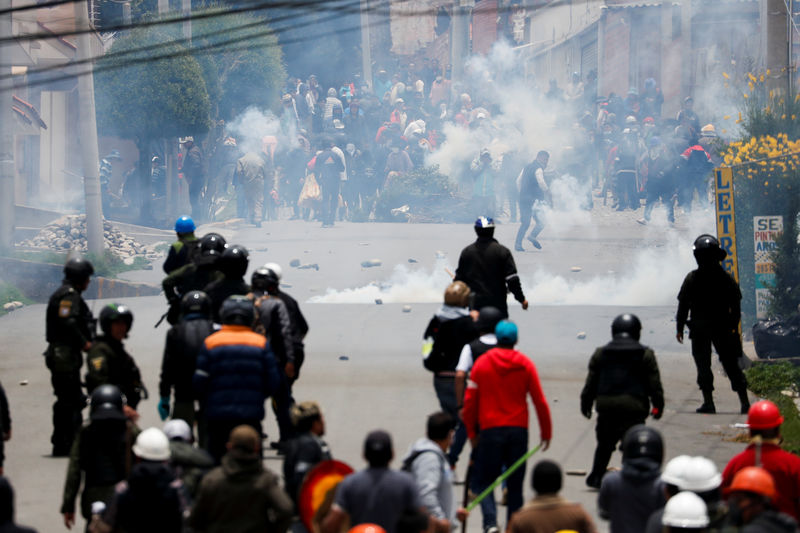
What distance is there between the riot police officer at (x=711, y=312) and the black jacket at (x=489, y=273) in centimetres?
168

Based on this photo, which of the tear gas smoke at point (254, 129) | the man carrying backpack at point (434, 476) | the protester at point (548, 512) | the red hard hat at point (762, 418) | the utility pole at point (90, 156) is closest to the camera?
the protester at point (548, 512)

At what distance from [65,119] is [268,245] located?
662 inches

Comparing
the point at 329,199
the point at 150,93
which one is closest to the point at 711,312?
the point at 329,199

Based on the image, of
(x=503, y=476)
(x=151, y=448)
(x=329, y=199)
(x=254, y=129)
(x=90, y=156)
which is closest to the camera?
(x=151, y=448)

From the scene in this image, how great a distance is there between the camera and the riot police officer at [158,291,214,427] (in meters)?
7.72

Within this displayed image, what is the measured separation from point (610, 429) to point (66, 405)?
3.78m

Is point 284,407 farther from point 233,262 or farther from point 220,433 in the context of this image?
point 220,433

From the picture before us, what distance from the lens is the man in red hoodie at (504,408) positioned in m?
7.10

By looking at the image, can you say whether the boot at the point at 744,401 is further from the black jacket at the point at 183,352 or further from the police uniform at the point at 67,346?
the police uniform at the point at 67,346

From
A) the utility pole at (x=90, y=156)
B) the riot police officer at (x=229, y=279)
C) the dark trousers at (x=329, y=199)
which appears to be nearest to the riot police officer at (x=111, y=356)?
the riot police officer at (x=229, y=279)

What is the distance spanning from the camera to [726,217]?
12.2 meters

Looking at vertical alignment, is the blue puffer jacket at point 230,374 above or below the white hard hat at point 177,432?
above

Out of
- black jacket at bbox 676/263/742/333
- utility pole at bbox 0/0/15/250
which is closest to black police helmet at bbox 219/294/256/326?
black jacket at bbox 676/263/742/333

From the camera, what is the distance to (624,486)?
5848mm
